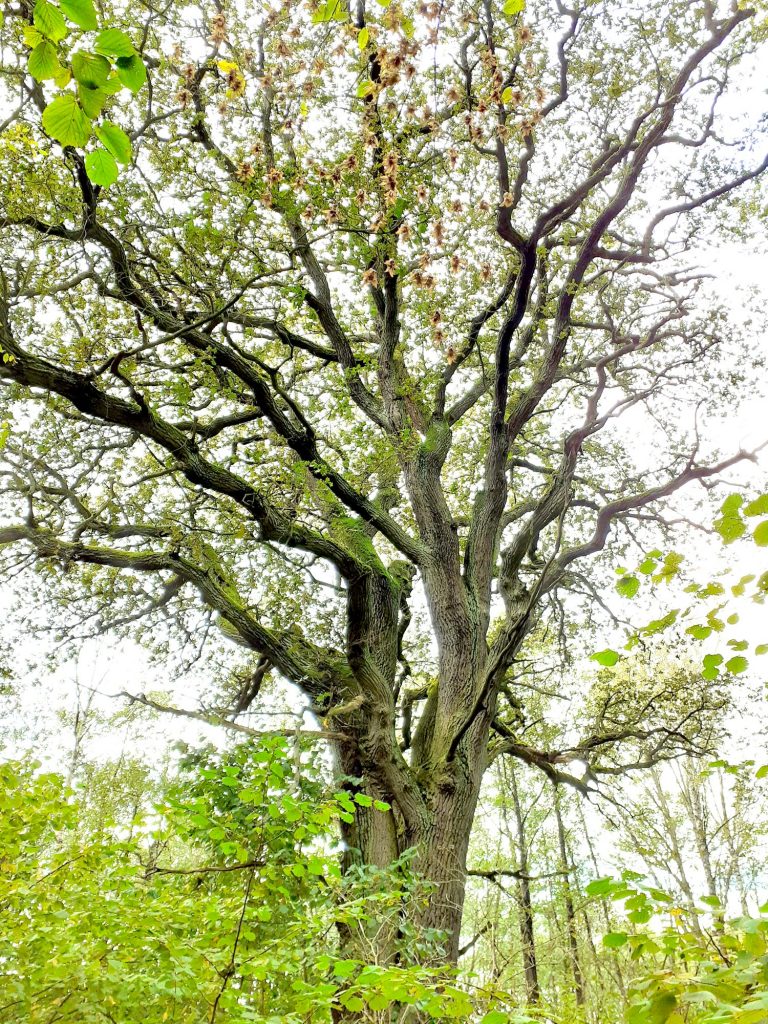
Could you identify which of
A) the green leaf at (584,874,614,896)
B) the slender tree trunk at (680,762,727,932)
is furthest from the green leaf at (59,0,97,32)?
the slender tree trunk at (680,762,727,932)

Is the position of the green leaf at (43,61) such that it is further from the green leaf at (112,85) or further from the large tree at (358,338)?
the large tree at (358,338)

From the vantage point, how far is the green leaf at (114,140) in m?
1.09

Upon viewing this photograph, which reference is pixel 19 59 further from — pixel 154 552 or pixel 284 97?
pixel 154 552

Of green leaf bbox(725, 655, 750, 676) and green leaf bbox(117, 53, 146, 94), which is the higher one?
green leaf bbox(117, 53, 146, 94)

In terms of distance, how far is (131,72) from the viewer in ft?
3.60

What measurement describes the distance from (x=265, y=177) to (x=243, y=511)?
3306mm

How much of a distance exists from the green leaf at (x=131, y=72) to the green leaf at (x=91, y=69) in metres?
0.03

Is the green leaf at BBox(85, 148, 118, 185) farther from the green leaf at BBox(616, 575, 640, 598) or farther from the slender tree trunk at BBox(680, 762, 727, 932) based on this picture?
the slender tree trunk at BBox(680, 762, 727, 932)

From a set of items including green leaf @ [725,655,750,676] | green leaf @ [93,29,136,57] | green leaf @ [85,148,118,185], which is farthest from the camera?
green leaf @ [725,655,750,676]

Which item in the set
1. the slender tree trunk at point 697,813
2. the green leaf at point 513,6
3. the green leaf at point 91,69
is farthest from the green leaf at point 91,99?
the slender tree trunk at point 697,813

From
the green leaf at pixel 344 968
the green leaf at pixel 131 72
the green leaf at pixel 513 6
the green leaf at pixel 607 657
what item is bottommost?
the green leaf at pixel 344 968

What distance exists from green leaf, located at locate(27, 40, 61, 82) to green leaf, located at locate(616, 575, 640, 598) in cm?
186

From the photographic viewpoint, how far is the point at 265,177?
15.3ft

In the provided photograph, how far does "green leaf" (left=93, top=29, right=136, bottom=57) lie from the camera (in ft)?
3.31
